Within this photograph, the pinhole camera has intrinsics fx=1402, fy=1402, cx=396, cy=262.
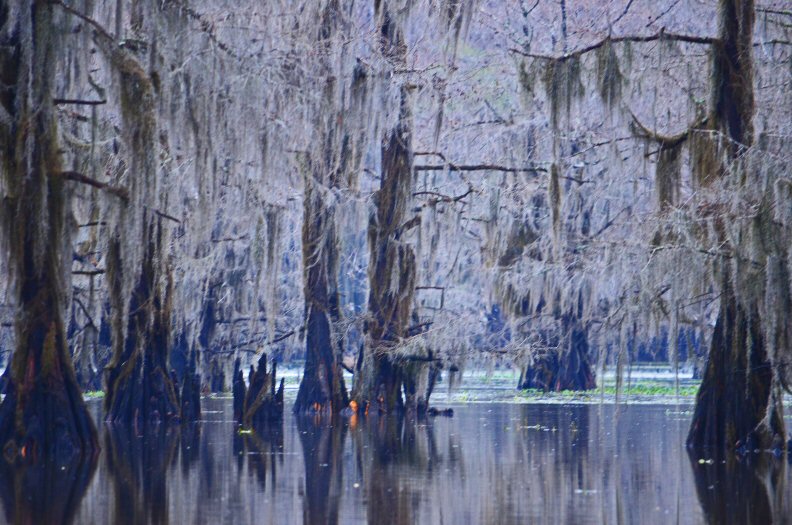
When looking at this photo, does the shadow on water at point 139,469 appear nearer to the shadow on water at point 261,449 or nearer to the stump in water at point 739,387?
the shadow on water at point 261,449

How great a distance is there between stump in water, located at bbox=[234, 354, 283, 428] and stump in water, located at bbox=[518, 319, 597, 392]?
12217 millimetres

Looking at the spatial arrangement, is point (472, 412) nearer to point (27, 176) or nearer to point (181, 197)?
point (181, 197)

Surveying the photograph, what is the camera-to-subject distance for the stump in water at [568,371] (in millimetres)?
31000

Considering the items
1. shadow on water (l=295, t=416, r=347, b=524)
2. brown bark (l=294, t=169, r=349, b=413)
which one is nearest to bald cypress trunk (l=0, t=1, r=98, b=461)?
shadow on water (l=295, t=416, r=347, b=524)

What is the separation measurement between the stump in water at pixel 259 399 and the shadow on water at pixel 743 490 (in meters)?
7.31

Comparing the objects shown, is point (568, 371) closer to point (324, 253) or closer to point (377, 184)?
point (377, 184)

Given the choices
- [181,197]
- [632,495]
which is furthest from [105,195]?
[632,495]

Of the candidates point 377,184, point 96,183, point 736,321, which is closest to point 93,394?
point 377,184

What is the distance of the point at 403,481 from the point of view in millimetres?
10828

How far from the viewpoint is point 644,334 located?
1353 centimetres

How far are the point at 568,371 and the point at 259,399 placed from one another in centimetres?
1402

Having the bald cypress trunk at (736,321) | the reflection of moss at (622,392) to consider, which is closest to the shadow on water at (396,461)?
the bald cypress trunk at (736,321)

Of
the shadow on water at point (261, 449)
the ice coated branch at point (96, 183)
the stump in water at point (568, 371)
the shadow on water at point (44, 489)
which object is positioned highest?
the ice coated branch at point (96, 183)

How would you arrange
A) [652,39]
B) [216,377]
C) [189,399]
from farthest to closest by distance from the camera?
[216,377]
[189,399]
[652,39]
